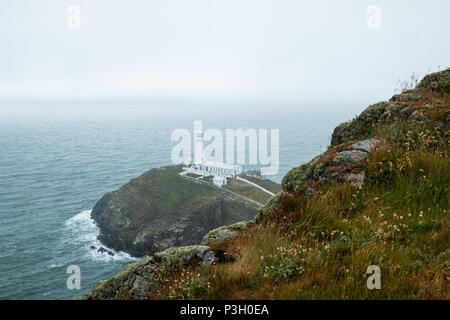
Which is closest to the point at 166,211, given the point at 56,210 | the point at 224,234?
the point at 56,210

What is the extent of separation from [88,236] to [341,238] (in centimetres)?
7331

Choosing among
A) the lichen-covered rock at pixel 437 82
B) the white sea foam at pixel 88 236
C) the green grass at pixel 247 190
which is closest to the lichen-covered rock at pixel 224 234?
the lichen-covered rock at pixel 437 82

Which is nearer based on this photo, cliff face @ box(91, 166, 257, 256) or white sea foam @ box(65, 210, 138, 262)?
white sea foam @ box(65, 210, 138, 262)

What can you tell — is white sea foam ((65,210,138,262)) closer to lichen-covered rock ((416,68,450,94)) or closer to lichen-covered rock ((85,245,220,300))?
lichen-covered rock ((85,245,220,300))

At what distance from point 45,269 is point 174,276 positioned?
59.1 metres

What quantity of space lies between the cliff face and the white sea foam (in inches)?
63.3

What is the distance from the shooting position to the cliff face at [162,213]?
64.4m

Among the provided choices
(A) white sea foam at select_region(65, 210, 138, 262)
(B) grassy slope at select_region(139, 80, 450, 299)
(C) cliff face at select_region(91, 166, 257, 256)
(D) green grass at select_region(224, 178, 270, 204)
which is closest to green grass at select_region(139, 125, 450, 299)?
(B) grassy slope at select_region(139, 80, 450, 299)

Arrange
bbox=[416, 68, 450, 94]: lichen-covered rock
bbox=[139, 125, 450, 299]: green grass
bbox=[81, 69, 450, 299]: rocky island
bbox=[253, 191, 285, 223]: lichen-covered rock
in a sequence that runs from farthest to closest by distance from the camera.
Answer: bbox=[416, 68, 450, 94]: lichen-covered rock
bbox=[253, 191, 285, 223]: lichen-covered rock
bbox=[81, 69, 450, 299]: rocky island
bbox=[139, 125, 450, 299]: green grass

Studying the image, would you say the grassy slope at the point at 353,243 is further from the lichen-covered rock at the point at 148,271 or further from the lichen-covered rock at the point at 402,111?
the lichen-covered rock at the point at 402,111

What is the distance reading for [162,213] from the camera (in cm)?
7038

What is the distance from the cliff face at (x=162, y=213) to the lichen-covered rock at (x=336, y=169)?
56.4 metres

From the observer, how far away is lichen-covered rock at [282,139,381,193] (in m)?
6.70
